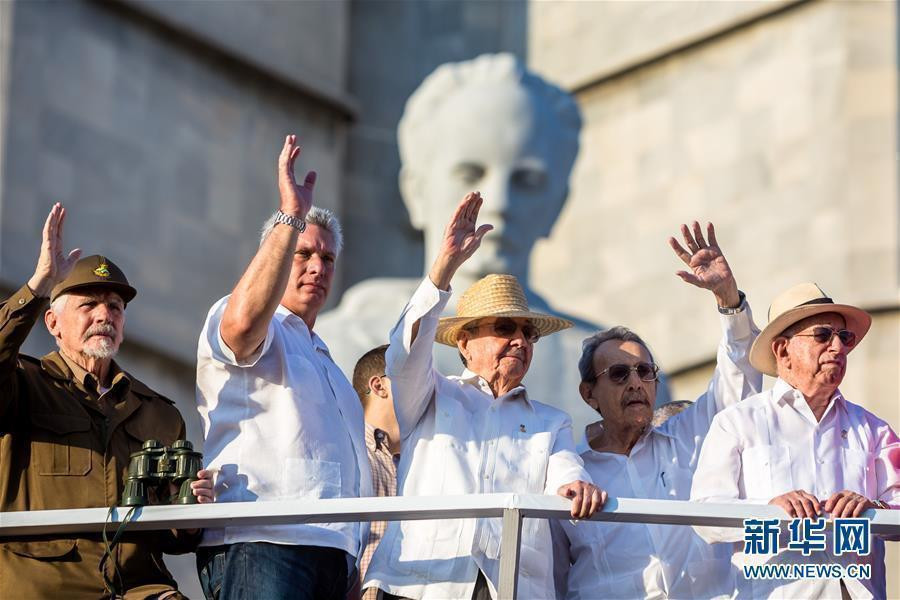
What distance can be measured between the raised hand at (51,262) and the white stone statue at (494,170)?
524cm

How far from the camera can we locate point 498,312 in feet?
31.8

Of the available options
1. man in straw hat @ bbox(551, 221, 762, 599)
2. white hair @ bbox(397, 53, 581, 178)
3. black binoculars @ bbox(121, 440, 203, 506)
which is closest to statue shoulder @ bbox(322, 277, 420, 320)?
white hair @ bbox(397, 53, 581, 178)

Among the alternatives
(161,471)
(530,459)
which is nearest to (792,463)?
(530,459)

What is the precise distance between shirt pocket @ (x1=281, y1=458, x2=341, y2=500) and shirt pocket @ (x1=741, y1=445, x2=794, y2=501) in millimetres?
1461

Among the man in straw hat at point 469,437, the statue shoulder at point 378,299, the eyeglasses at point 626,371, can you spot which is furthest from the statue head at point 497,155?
the man in straw hat at point 469,437

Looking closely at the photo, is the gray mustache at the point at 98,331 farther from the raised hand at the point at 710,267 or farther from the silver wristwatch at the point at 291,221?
the raised hand at the point at 710,267

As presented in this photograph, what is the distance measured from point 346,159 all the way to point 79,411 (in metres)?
9.95

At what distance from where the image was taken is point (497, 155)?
607 inches

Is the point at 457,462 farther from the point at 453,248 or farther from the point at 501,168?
the point at 501,168

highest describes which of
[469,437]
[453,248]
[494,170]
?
[494,170]

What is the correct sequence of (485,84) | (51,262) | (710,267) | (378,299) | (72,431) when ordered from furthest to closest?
(485,84)
(378,299)
(710,267)
(72,431)
(51,262)

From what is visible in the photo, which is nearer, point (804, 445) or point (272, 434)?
point (272, 434)

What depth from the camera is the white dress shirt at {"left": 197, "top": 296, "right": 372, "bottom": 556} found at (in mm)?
9250

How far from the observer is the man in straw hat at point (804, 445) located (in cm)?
935
